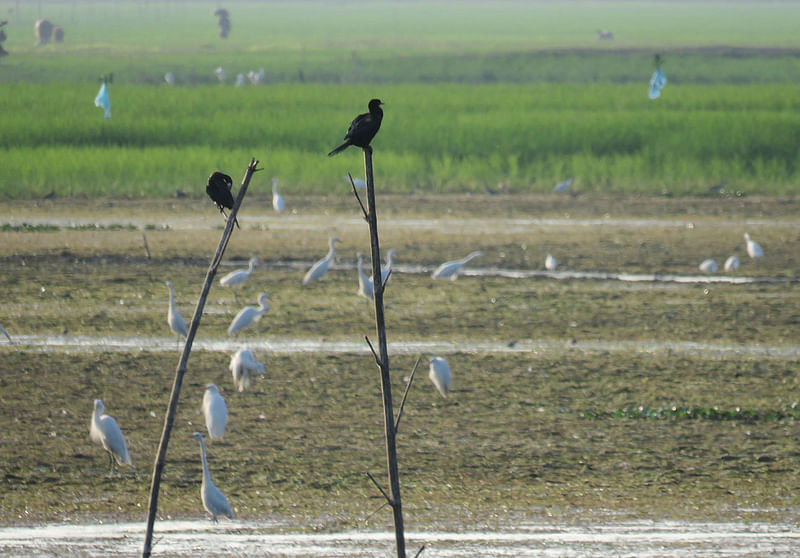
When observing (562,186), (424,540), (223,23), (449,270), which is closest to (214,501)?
(424,540)

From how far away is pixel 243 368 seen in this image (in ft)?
29.4

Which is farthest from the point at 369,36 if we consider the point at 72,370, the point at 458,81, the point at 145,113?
the point at 72,370

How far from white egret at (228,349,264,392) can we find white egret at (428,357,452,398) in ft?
3.85

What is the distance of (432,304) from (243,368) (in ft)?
11.6

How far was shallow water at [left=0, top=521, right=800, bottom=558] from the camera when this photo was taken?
241 inches

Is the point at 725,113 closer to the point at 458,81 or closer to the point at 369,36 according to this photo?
the point at 458,81

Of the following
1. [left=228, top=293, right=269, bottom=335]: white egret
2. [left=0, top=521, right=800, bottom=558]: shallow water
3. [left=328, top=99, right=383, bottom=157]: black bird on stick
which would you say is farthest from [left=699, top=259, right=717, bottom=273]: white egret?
[left=328, top=99, right=383, bottom=157]: black bird on stick

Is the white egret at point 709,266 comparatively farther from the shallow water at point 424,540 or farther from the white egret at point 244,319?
the shallow water at point 424,540

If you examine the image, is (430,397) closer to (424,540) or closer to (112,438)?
(112,438)

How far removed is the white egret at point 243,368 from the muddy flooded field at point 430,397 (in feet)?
0.42

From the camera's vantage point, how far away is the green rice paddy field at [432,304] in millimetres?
7227

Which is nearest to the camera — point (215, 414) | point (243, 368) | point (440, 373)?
point (215, 414)

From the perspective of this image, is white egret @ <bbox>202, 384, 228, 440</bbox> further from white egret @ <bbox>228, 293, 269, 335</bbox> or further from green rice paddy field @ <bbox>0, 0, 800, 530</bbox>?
white egret @ <bbox>228, 293, 269, 335</bbox>

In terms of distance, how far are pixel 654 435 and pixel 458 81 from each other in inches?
1640
